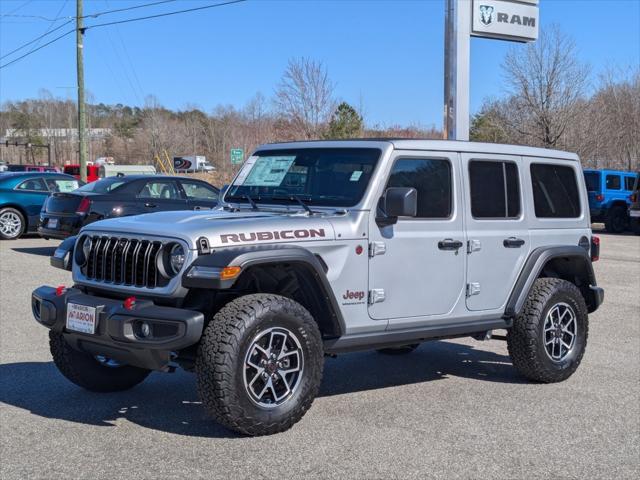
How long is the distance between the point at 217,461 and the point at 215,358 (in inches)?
22.7

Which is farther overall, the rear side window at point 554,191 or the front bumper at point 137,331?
the rear side window at point 554,191

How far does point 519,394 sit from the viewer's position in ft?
20.9

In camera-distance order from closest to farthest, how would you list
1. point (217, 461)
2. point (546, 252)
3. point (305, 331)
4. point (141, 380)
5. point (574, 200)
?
1. point (217, 461)
2. point (305, 331)
3. point (141, 380)
4. point (546, 252)
5. point (574, 200)

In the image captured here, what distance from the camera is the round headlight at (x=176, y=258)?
4891mm

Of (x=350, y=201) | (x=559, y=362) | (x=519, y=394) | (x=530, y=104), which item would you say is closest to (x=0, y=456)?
(x=350, y=201)

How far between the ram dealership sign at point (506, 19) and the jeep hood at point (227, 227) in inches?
490

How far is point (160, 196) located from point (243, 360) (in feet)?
34.4

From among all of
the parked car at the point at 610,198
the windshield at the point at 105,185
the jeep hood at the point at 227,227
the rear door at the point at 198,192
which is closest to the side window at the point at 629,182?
the parked car at the point at 610,198

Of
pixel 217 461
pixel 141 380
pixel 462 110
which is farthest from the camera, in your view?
pixel 462 110

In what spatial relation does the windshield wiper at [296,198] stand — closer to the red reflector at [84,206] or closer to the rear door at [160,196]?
the rear door at [160,196]

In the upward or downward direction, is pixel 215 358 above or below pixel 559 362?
above

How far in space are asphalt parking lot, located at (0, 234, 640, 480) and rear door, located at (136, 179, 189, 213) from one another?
6.73 m

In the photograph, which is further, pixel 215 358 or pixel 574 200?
pixel 574 200

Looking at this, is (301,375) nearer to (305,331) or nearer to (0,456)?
(305,331)
